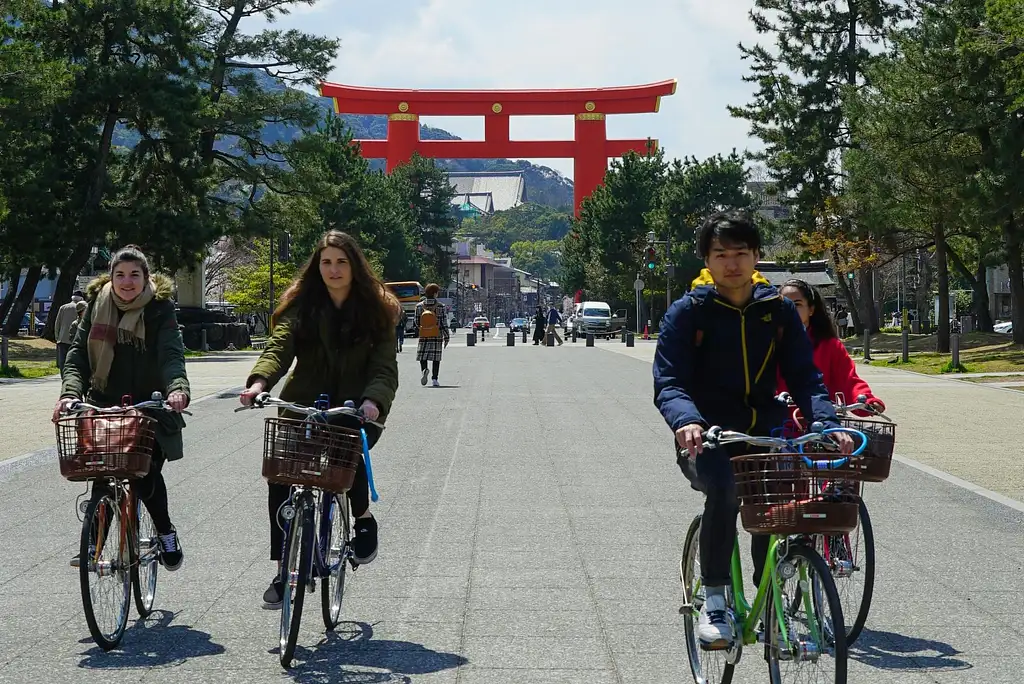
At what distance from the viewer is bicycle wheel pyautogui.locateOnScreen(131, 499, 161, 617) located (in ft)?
19.6

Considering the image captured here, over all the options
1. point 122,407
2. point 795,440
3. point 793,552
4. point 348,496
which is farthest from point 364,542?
point 795,440

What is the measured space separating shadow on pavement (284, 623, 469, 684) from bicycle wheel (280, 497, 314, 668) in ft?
0.44

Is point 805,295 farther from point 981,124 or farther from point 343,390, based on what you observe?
point 981,124

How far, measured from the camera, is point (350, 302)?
19.4 feet

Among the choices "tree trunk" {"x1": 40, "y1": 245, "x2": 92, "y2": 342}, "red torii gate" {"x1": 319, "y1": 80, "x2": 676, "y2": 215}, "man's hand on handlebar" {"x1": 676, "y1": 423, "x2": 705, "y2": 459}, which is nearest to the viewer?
"man's hand on handlebar" {"x1": 676, "y1": 423, "x2": 705, "y2": 459}

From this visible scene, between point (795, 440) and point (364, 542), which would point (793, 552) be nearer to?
point (795, 440)

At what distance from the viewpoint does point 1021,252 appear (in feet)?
113

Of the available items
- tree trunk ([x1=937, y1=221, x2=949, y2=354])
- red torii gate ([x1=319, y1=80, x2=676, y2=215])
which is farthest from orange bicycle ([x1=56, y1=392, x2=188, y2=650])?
red torii gate ([x1=319, y1=80, x2=676, y2=215])

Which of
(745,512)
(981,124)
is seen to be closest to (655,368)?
(745,512)

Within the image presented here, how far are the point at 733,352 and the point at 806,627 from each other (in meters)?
0.95

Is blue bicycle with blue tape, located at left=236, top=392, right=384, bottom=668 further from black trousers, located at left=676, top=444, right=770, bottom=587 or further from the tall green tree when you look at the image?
the tall green tree

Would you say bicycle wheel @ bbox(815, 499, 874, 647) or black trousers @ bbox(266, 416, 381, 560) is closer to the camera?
bicycle wheel @ bbox(815, 499, 874, 647)

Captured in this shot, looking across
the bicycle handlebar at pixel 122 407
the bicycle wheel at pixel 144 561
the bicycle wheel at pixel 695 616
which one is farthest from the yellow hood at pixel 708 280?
the bicycle wheel at pixel 144 561

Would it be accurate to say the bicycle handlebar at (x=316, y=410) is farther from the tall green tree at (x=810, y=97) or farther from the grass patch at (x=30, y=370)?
the tall green tree at (x=810, y=97)
